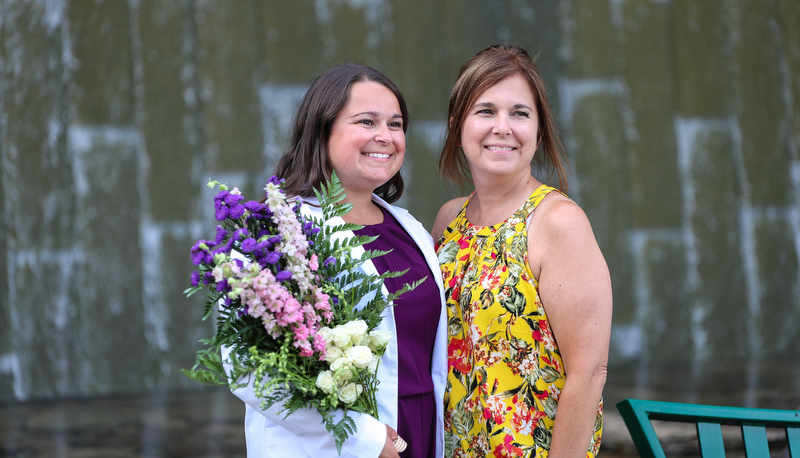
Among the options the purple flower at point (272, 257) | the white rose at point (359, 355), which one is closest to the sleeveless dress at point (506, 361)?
the white rose at point (359, 355)

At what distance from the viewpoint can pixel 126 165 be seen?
5.67m

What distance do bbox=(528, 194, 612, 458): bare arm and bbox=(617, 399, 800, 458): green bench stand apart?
11 cm

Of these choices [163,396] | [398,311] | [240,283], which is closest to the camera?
[240,283]

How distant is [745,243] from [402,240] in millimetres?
4942

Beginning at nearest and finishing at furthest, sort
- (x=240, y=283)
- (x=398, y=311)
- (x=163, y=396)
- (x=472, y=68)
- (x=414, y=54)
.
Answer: (x=240, y=283) → (x=398, y=311) → (x=472, y=68) → (x=163, y=396) → (x=414, y=54)

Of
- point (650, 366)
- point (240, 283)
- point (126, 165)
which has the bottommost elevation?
point (650, 366)

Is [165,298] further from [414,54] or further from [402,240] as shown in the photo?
[402,240]

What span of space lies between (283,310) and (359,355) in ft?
0.63

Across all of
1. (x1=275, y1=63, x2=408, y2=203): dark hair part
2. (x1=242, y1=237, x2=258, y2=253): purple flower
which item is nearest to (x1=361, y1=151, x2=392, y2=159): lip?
(x1=275, y1=63, x2=408, y2=203): dark hair part

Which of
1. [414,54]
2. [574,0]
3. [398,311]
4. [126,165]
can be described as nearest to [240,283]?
[398,311]

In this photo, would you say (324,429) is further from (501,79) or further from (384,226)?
(501,79)

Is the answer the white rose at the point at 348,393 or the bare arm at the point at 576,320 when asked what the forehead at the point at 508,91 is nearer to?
the bare arm at the point at 576,320

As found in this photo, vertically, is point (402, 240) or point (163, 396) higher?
point (402, 240)

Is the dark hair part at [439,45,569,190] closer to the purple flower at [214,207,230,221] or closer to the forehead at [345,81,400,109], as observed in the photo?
the forehead at [345,81,400,109]
